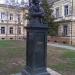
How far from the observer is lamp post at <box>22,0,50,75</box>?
7.46 meters

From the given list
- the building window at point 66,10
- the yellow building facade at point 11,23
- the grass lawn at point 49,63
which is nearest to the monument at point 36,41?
the grass lawn at point 49,63

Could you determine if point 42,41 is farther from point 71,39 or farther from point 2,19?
point 2,19

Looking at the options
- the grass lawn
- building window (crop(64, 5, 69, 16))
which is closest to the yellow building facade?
building window (crop(64, 5, 69, 16))

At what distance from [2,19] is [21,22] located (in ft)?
13.3

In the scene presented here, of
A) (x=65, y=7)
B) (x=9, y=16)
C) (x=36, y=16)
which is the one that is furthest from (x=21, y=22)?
(x=36, y=16)

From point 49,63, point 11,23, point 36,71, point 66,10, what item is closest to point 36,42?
point 36,71

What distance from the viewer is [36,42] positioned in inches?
295

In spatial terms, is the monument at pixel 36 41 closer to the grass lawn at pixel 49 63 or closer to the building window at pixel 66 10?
the grass lawn at pixel 49 63

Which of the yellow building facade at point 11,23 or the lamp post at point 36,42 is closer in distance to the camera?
the lamp post at point 36,42

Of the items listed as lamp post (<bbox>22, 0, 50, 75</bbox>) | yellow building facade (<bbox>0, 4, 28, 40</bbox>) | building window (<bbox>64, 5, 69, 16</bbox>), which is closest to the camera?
lamp post (<bbox>22, 0, 50, 75</bbox>)

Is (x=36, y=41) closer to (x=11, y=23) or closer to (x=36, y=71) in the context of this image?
(x=36, y=71)

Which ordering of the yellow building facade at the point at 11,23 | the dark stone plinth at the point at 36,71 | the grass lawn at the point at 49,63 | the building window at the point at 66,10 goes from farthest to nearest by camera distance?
the yellow building facade at the point at 11,23, the building window at the point at 66,10, the grass lawn at the point at 49,63, the dark stone plinth at the point at 36,71

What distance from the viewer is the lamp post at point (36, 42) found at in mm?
7457

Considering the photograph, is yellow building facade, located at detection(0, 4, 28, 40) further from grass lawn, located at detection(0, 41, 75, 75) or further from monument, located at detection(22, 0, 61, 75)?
monument, located at detection(22, 0, 61, 75)
